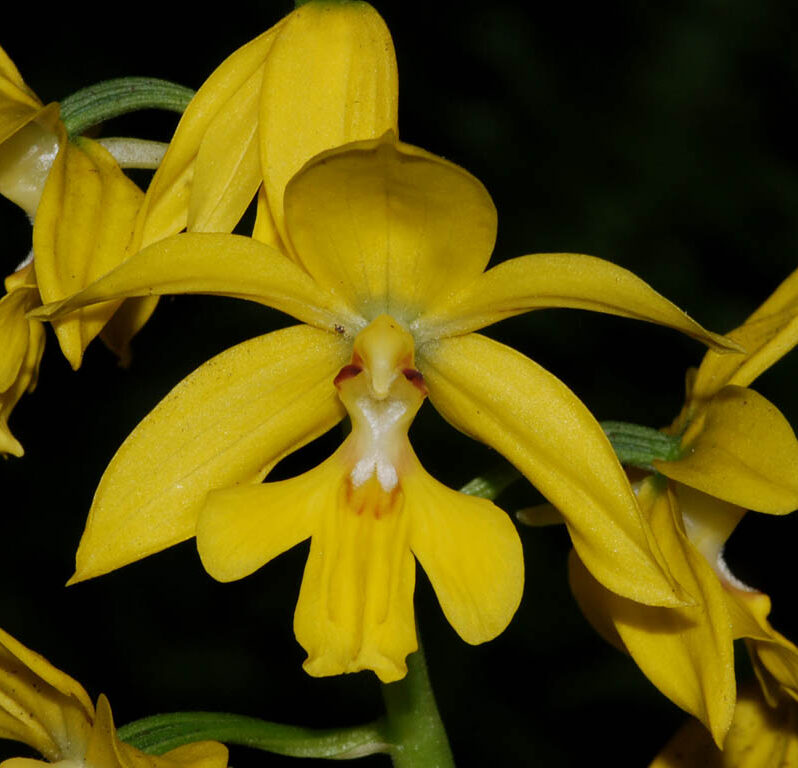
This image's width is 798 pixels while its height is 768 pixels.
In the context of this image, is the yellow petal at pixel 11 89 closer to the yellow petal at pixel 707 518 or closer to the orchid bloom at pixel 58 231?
the orchid bloom at pixel 58 231

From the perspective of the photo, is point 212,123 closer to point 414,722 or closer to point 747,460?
point 747,460

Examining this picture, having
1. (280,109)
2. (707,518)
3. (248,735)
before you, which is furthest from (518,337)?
(280,109)

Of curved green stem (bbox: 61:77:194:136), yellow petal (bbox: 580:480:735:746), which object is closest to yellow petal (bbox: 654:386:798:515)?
yellow petal (bbox: 580:480:735:746)

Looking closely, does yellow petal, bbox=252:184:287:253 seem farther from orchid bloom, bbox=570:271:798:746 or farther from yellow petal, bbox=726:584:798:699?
yellow petal, bbox=726:584:798:699

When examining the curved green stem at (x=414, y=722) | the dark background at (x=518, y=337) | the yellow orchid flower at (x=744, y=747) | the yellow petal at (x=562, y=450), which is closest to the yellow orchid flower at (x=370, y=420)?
the yellow petal at (x=562, y=450)

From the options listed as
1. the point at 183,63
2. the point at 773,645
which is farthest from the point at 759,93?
the point at 773,645

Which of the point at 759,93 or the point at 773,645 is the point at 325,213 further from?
the point at 759,93
